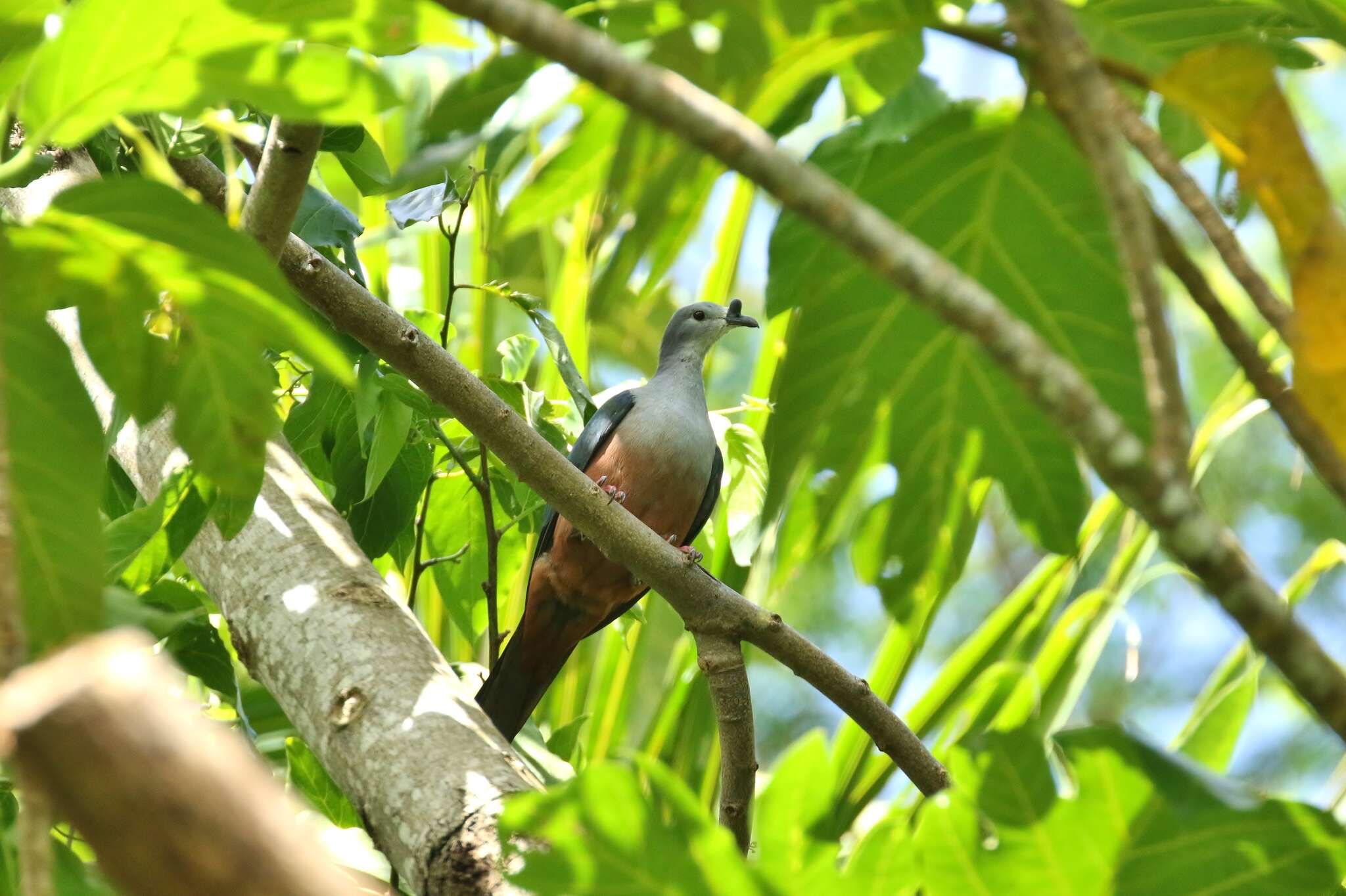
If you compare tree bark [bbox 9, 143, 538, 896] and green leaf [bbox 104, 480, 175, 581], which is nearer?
green leaf [bbox 104, 480, 175, 581]

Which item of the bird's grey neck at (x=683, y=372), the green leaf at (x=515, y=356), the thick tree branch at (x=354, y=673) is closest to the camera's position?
the thick tree branch at (x=354, y=673)

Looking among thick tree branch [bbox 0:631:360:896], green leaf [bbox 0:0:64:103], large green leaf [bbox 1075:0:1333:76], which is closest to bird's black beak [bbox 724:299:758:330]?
large green leaf [bbox 1075:0:1333:76]

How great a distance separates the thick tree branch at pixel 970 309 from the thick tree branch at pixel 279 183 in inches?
31.6

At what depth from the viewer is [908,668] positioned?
3568mm

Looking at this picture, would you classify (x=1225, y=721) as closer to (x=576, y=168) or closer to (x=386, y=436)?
(x=386, y=436)

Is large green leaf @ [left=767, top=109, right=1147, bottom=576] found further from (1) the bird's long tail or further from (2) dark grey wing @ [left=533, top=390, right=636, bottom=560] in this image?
(2) dark grey wing @ [left=533, top=390, right=636, bottom=560]

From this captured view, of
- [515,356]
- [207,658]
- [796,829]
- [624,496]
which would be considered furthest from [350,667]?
[624,496]

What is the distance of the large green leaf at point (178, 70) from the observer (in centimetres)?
103

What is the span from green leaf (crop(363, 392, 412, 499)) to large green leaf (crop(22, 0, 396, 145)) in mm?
1365

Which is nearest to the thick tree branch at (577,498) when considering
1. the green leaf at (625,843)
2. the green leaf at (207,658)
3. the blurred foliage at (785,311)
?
the blurred foliage at (785,311)

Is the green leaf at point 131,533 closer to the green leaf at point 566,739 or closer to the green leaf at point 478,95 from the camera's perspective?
the green leaf at point 478,95

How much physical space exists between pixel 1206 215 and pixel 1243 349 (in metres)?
0.12

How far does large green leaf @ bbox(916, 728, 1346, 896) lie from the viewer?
108cm

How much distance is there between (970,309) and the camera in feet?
3.17
